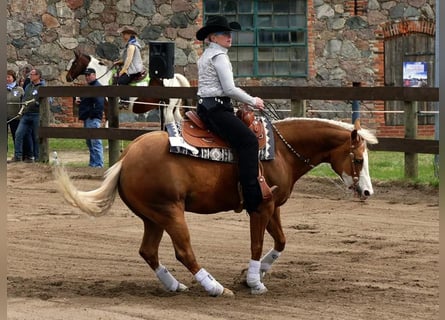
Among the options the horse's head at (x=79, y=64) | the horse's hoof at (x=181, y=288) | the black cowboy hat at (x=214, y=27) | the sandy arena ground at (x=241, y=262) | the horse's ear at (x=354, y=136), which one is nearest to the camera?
the sandy arena ground at (x=241, y=262)

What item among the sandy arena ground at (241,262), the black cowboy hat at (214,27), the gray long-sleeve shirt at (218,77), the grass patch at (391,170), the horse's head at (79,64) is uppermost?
the black cowboy hat at (214,27)

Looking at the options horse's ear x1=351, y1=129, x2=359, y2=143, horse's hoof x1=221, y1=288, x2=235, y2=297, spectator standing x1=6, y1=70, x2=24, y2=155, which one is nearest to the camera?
horse's hoof x1=221, y1=288, x2=235, y2=297

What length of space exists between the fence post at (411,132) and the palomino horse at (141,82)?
537 cm

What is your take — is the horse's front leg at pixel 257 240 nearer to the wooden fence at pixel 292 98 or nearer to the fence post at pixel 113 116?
the wooden fence at pixel 292 98

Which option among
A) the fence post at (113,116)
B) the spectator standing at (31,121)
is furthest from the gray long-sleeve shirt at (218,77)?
the spectator standing at (31,121)

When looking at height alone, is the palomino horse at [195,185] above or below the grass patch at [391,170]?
above

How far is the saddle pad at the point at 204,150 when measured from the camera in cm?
794

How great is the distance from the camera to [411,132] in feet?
50.7

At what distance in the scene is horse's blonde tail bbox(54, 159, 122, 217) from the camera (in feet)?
26.2

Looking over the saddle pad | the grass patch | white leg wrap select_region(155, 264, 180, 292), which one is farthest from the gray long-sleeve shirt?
the grass patch

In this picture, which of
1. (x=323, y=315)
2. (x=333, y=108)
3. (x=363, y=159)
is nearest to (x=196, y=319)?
(x=323, y=315)

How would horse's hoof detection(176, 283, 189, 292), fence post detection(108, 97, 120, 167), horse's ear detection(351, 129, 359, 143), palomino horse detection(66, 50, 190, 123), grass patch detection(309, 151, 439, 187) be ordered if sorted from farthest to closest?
palomino horse detection(66, 50, 190, 123) → fence post detection(108, 97, 120, 167) → grass patch detection(309, 151, 439, 187) → horse's ear detection(351, 129, 359, 143) → horse's hoof detection(176, 283, 189, 292)

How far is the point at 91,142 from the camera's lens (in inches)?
722

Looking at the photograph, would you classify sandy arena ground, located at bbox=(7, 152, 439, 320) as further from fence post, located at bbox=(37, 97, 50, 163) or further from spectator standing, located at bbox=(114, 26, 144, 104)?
spectator standing, located at bbox=(114, 26, 144, 104)
